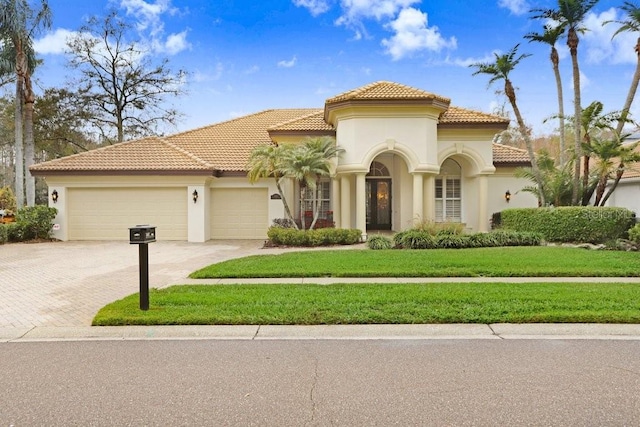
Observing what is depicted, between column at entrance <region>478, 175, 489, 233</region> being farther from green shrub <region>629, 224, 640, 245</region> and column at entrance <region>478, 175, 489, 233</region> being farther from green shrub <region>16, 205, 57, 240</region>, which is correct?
green shrub <region>16, 205, 57, 240</region>

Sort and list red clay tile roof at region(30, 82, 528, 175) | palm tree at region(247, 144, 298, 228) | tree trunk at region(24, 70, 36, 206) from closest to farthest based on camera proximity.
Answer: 1. palm tree at region(247, 144, 298, 228)
2. red clay tile roof at region(30, 82, 528, 175)
3. tree trunk at region(24, 70, 36, 206)

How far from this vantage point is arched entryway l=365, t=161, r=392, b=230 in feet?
60.7

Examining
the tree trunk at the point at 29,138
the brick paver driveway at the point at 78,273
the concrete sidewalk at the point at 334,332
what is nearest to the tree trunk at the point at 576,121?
the concrete sidewalk at the point at 334,332

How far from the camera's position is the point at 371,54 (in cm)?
2597

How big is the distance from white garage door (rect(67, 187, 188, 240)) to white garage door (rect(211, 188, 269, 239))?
1450 mm

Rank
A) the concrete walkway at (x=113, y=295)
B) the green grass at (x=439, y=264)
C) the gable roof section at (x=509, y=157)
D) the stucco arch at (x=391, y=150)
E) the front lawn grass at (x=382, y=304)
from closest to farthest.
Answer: the concrete walkway at (x=113, y=295), the front lawn grass at (x=382, y=304), the green grass at (x=439, y=264), the stucco arch at (x=391, y=150), the gable roof section at (x=509, y=157)

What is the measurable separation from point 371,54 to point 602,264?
20.4 m

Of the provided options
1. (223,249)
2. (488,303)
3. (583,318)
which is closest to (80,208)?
(223,249)

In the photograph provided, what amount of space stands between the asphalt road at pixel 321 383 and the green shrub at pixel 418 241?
8210mm

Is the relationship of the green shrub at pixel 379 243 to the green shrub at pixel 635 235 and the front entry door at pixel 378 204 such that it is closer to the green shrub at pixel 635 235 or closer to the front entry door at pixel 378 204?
the front entry door at pixel 378 204

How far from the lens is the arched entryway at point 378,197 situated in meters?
18.5

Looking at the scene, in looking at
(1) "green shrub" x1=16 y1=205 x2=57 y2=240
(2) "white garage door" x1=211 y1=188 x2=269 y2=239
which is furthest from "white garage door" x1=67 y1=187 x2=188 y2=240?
(2) "white garage door" x1=211 y1=188 x2=269 y2=239

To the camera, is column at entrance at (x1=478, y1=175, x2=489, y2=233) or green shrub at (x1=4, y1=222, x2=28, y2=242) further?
column at entrance at (x1=478, y1=175, x2=489, y2=233)

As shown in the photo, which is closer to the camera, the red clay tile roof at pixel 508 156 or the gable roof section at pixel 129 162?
the gable roof section at pixel 129 162
